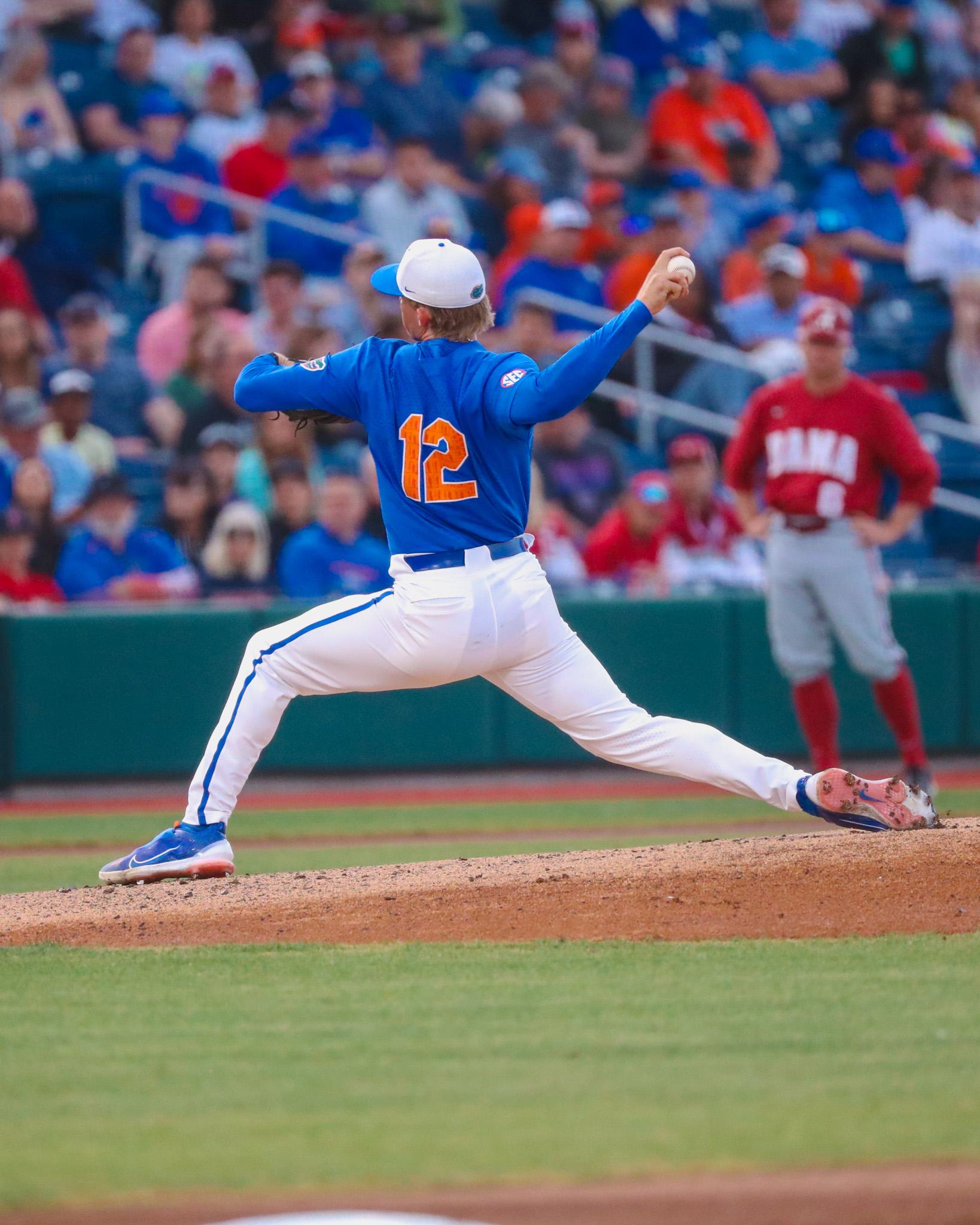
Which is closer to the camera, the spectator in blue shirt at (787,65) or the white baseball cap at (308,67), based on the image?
the white baseball cap at (308,67)

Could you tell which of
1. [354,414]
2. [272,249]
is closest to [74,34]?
[272,249]

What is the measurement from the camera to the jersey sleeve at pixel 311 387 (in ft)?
16.7

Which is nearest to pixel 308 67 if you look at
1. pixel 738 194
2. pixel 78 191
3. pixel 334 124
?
pixel 334 124

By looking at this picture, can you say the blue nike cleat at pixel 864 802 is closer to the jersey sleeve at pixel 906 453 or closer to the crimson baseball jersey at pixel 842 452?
the crimson baseball jersey at pixel 842 452

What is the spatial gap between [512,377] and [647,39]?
1177cm

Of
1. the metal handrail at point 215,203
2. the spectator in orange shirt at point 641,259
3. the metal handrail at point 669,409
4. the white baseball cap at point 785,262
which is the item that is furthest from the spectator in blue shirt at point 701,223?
the metal handrail at point 215,203

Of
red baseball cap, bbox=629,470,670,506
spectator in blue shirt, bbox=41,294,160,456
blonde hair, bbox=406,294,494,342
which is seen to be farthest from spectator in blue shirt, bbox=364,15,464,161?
blonde hair, bbox=406,294,494,342

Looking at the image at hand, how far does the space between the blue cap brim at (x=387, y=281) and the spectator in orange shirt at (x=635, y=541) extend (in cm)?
535

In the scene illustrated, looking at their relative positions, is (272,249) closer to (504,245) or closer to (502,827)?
(504,245)

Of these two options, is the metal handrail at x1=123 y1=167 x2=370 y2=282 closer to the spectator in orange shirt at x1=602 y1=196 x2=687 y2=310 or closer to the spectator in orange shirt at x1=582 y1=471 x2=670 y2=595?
the spectator in orange shirt at x1=602 y1=196 x2=687 y2=310

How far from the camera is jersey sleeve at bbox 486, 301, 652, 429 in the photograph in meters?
4.63

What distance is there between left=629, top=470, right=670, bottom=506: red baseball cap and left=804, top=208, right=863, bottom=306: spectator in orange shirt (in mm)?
3290

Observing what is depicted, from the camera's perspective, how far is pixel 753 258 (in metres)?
13.3

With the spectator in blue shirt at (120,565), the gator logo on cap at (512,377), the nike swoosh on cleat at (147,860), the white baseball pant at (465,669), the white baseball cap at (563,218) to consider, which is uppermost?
the white baseball cap at (563,218)
